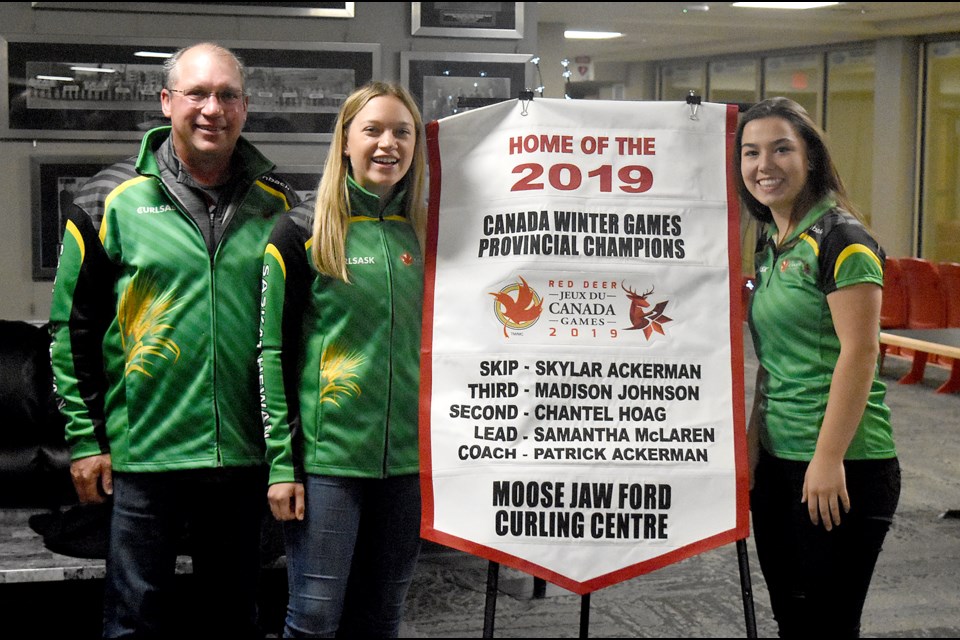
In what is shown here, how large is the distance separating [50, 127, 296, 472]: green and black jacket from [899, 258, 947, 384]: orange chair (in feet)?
23.8

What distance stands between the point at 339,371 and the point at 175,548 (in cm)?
58

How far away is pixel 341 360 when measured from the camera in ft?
7.15

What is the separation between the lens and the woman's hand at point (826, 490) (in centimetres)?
212

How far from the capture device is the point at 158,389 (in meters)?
2.29

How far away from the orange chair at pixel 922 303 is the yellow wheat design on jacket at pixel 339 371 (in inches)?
284

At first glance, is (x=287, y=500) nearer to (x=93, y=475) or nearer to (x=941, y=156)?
(x=93, y=475)

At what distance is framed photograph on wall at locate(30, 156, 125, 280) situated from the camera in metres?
3.70

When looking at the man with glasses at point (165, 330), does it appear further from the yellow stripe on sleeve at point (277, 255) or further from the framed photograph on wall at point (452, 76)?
the framed photograph on wall at point (452, 76)

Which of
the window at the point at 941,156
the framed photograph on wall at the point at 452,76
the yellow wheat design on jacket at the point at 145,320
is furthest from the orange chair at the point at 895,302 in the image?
the yellow wheat design on jacket at the point at 145,320

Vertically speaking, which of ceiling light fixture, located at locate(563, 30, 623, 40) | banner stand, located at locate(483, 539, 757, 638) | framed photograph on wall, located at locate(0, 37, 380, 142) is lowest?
banner stand, located at locate(483, 539, 757, 638)

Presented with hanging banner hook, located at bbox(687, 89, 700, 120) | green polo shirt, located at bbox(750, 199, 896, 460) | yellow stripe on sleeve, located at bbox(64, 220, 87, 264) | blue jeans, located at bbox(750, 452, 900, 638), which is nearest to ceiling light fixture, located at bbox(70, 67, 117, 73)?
yellow stripe on sleeve, located at bbox(64, 220, 87, 264)

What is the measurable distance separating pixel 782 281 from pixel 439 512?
83 cm

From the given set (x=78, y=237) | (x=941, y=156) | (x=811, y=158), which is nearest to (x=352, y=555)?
(x=78, y=237)

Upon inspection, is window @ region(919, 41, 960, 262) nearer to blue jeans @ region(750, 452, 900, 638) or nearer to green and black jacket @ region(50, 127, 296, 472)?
blue jeans @ region(750, 452, 900, 638)
